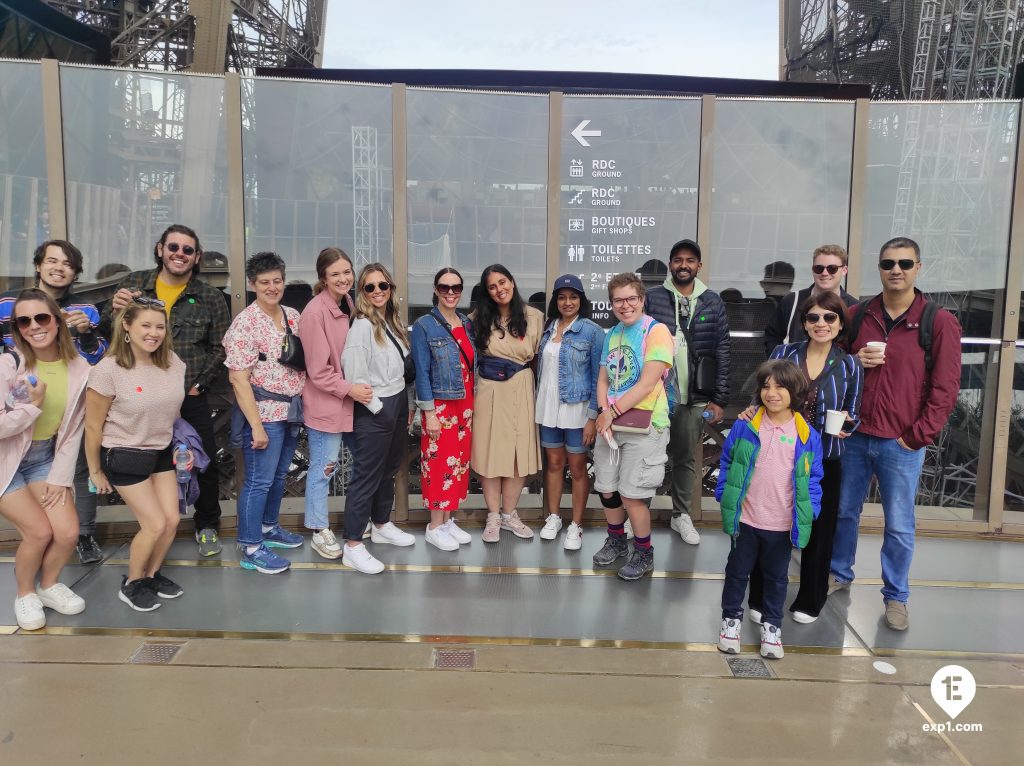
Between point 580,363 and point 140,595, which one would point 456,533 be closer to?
point 580,363

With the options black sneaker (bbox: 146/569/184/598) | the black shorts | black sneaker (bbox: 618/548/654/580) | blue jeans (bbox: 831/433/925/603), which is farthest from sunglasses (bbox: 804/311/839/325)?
black sneaker (bbox: 146/569/184/598)

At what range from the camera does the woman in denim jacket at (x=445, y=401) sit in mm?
4129

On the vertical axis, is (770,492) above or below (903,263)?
below

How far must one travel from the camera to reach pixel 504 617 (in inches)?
139

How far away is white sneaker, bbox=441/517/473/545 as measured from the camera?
4.45m

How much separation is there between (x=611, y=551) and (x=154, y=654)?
2.50m

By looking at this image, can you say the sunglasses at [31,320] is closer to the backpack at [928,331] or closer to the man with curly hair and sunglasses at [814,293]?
the man with curly hair and sunglasses at [814,293]

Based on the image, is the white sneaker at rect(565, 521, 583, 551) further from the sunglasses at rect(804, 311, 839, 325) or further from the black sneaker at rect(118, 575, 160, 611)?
the black sneaker at rect(118, 575, 160, 611)

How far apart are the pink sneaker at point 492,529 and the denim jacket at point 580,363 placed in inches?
37.2

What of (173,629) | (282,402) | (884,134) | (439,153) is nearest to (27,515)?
(173,629)

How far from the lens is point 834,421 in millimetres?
3238

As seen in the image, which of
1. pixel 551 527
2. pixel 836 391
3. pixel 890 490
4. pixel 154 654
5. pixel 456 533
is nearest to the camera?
pixel 154 654

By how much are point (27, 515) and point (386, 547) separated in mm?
1942

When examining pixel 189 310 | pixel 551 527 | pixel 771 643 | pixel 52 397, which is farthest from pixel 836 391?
pixel 52 397
